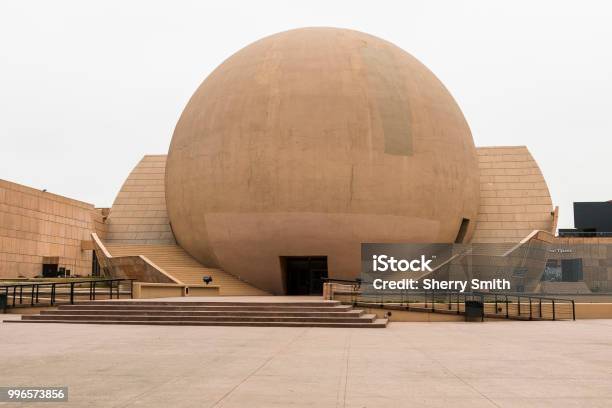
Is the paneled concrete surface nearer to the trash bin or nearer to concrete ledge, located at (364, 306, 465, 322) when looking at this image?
the trash bin

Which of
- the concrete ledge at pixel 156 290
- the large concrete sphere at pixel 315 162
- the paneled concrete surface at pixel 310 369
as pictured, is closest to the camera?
the paneled concrete surface at pixel 310 369

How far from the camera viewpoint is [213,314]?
17.6 meters

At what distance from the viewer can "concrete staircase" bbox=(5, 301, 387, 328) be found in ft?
55.7

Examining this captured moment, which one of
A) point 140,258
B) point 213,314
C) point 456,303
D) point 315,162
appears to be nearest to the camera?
point 213,314

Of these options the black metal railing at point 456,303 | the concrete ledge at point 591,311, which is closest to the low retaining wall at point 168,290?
the black metal railing at point 456,303

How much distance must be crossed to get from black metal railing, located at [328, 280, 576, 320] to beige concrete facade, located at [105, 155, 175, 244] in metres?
19.2

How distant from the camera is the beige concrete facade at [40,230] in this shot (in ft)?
100

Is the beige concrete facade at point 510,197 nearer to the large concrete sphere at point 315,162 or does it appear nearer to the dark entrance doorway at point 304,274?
the large concrete sphere at point 315,162

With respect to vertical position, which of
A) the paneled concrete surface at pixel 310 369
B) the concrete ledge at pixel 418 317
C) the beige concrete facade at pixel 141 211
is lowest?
the concrete ledge at pixel 418 317

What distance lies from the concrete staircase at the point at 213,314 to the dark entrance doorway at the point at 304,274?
12.3 metres

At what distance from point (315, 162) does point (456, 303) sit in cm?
1039

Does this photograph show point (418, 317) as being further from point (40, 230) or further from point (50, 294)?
point (40, 230)

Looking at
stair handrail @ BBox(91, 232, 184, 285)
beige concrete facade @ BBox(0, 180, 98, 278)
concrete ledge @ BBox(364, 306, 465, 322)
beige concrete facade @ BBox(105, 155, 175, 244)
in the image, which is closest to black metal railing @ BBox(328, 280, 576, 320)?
concrete ledge @ BBox(364, 306, 465, 322)

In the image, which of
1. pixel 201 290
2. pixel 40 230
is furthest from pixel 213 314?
pixel 40 230
